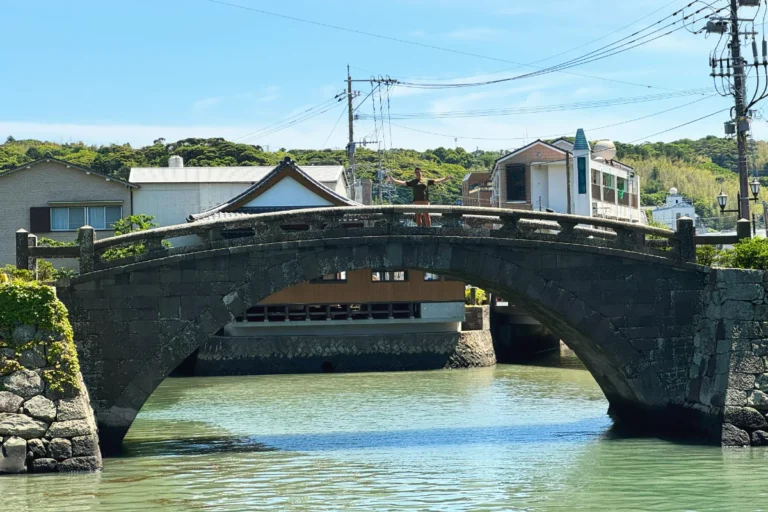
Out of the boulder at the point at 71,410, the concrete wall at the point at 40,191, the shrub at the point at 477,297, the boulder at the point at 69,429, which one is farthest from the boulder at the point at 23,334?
the concrete wall at the point at 40,191

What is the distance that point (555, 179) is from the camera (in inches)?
1903

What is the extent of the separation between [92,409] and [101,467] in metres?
1.30

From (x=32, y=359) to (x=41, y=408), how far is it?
2.55 ft

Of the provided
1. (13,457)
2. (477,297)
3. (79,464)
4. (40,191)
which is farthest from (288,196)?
(13,457)

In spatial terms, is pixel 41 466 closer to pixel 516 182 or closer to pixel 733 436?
pixel 733 436

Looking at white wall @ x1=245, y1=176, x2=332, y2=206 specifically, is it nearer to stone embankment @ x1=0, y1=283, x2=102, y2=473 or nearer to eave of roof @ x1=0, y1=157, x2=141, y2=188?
eave of roof @ x1=0, y1=157, x2=141, y2=188

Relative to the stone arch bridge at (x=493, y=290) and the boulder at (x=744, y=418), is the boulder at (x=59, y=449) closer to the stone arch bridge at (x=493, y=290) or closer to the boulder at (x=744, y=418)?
the stone arch bridge at (x=493, y=290)

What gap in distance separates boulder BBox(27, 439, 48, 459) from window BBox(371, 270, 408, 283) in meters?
20.0

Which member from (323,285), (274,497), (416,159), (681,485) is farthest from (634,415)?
(416,159)

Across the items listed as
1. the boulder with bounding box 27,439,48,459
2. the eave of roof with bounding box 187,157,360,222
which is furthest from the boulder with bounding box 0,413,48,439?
the eave of roof with bounding box 187,157,360,222

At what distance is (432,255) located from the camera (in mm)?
18719

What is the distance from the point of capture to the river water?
46.4ft

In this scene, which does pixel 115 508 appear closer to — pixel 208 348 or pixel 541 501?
pixel 541 501

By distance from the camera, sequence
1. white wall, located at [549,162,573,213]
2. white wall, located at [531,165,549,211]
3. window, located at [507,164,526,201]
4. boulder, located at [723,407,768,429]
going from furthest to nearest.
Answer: window, located at [507,164,526,201], white wall, located at [531,165,549,211], white wall, located at [549,162,573,213], boulder, located at [723,407,768,429]
